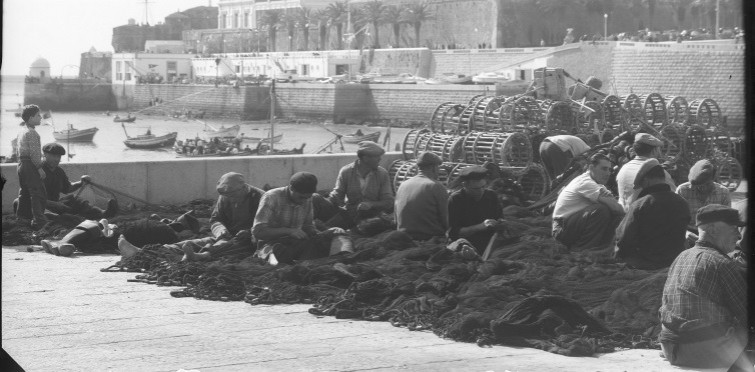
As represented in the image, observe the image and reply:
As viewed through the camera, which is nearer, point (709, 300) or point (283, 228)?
point (709, 300)

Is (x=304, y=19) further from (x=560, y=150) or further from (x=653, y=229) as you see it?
(x=653, y=229)

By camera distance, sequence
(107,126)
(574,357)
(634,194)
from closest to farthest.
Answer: (574,357) → (634,194) → (107,126)

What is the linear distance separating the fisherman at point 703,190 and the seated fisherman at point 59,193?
4.63 m

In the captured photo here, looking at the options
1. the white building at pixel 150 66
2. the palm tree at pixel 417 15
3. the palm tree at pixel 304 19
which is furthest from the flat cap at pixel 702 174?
the white building at pixel 150 66

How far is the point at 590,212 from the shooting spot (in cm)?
739

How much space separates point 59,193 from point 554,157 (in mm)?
4198

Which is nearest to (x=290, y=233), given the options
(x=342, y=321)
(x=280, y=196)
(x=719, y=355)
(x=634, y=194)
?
(x=280, y=196)

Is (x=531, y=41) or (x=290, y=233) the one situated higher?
(x=531, y=41)

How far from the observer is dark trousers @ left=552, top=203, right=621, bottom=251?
7363 mm

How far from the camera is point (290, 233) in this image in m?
7.50

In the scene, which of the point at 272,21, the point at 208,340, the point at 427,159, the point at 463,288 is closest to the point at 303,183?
the point at 427,159

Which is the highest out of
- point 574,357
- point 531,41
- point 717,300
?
point 531,41

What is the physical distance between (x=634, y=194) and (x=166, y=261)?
9.74ft

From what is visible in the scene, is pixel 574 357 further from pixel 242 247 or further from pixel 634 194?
pixel 242 247
